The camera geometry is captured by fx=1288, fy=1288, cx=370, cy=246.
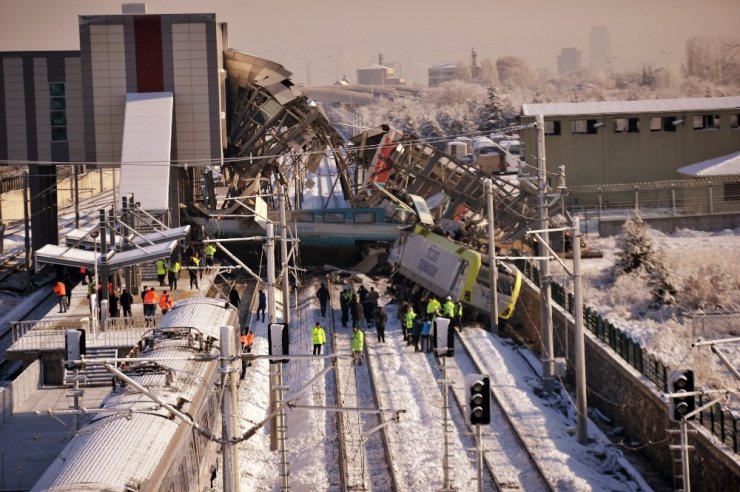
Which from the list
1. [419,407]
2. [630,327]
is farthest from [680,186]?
[419,407]

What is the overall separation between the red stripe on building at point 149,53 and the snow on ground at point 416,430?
17.2 metres

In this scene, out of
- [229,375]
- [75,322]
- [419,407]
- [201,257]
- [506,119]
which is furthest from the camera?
[506,119]

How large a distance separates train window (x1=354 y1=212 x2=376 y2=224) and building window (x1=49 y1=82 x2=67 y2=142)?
13.6m

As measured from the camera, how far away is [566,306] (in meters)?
40.9

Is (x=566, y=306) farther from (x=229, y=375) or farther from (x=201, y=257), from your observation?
(x=229, y=375)

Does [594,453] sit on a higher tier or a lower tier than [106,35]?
lower

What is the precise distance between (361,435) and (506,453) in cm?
350

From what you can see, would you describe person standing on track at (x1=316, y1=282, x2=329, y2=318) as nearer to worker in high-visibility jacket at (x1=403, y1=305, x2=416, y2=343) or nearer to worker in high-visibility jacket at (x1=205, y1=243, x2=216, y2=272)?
worker in high-visibility jacket at (x1=205, y1=243, x2=216, y2=272)

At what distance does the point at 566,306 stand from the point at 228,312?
11.9 meters

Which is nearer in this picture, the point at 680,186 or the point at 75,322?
the point at 75,322

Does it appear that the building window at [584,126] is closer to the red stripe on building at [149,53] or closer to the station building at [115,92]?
the station building at [115,92]

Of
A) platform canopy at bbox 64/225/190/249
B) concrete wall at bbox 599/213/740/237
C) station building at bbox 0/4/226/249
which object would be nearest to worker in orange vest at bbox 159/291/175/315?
platform canopy at bbox 64/225/190/249

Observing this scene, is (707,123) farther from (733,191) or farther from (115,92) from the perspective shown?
(115,92)

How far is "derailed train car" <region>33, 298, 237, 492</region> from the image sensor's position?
63.5 ft
